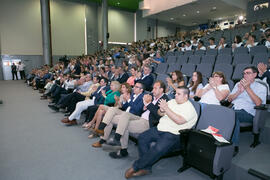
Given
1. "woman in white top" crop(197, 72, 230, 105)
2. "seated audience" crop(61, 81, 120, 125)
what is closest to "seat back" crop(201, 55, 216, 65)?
"woman in white top" crop(197, 72, 230, 105)

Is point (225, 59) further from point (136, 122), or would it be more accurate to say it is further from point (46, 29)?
point (46, 29)

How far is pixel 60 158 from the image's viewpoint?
7.48 feet

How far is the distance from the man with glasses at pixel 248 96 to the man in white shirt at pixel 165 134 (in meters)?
0.65

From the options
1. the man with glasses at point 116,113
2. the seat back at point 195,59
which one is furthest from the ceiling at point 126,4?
the man with glasses at point 116,113

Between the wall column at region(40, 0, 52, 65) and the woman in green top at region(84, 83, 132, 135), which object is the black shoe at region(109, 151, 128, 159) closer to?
the woman in green top at region(84, 83, 132, 135)

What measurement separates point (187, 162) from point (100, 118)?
154cm

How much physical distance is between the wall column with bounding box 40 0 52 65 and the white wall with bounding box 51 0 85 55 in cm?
135

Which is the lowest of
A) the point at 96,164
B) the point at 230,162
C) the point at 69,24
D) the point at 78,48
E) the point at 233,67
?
the point at 96,164

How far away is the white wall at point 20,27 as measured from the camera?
11680 millimetres

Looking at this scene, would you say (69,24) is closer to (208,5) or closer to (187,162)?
(208,5)

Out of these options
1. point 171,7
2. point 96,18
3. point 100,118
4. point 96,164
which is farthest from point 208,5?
point 96,164

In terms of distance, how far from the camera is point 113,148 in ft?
8.17

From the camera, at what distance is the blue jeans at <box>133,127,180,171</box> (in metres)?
1.86

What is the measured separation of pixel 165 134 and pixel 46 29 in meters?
12.0
